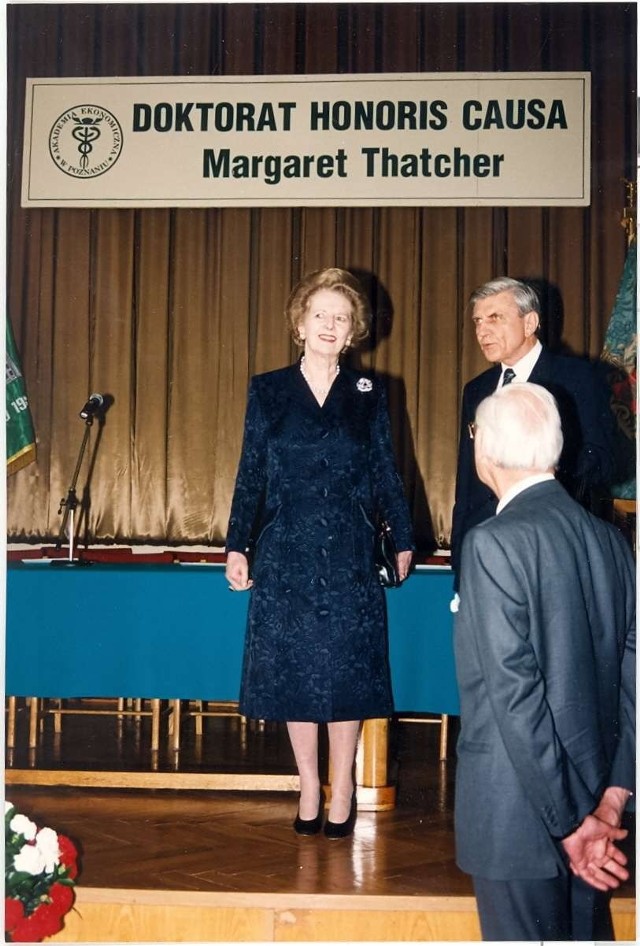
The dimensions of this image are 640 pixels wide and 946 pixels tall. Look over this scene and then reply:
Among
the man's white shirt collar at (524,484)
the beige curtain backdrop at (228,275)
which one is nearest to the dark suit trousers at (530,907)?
the man's white shirt collar at (524,484)

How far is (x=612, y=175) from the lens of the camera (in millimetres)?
6469

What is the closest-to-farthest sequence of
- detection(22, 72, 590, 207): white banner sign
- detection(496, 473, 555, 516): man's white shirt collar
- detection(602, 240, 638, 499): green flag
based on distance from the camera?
detection(496, 473, 555, 516): man's white shirt collar, detection(602, 240, 638, 499): green flag, detection(22, 72, 590, 207): white banner sign

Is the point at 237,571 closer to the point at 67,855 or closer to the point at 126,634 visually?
the point at 126,634

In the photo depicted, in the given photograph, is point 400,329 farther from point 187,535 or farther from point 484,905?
point 484,905

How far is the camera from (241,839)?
10.7ft

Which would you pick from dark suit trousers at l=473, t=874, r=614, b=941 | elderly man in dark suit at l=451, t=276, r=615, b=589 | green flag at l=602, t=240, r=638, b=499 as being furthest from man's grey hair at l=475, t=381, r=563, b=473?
green flag at l=602, t=240, r=638, b=499

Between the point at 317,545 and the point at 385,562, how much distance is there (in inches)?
9.8

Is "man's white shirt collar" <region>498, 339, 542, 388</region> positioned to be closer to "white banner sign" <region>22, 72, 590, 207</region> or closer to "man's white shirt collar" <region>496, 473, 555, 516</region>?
"man's white shirt collar" <region>496, 473, 555, 516</region>

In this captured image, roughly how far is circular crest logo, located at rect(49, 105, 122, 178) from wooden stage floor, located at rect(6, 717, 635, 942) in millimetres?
3835

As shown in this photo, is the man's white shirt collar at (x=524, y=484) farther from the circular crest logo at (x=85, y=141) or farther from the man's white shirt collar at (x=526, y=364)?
the circular crest logo at (x=85, y=141)

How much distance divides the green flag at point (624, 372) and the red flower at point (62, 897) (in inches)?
107

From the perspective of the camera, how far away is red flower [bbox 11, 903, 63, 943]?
2578mm

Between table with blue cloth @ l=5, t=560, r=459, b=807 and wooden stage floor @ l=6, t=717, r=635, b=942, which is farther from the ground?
table with blue cloth @ l=5, t=560, r=459, b=807

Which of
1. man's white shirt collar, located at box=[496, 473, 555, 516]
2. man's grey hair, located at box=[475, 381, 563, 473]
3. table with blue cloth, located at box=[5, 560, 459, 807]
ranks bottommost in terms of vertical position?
table with blue cloth, located at box=[5, 560, 459, 807]
